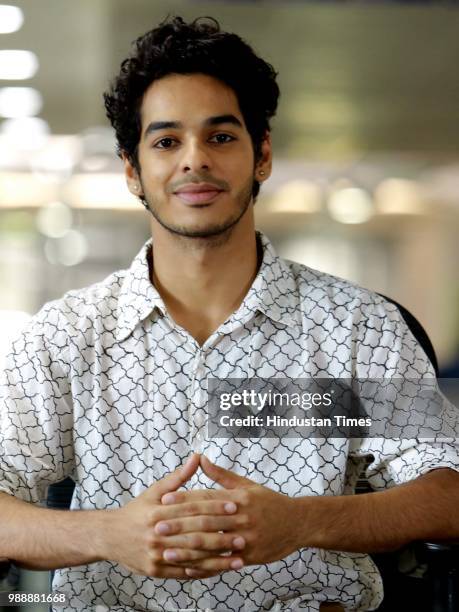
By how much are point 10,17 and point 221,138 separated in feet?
10.7

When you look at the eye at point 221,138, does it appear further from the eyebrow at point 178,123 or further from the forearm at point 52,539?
the forearm at point 52,539

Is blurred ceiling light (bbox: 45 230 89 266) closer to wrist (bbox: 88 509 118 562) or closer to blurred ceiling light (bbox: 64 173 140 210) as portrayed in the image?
blurred ceiling light (bbox: 64 173 140 210)

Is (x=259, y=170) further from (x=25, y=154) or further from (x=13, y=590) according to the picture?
(x=25, y=154)

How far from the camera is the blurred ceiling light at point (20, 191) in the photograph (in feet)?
16.3

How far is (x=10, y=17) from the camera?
4766 millimetres

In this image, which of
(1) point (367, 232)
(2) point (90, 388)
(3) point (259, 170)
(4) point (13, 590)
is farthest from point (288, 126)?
(4) point (13, 590)

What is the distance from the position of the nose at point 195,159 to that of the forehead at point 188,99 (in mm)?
59

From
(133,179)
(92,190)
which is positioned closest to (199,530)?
(133,179)

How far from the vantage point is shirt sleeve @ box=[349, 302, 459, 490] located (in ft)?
5.72

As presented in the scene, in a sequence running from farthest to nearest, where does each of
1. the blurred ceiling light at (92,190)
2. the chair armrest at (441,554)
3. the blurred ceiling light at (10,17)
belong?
the blurred ceiling light at (92,190)
the blurred ceiling light at (10,17)
the chair armrest at (441,554)

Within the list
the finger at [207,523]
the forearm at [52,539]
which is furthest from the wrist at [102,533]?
the finger at [207,523]

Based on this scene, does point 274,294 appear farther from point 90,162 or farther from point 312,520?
point 90,162

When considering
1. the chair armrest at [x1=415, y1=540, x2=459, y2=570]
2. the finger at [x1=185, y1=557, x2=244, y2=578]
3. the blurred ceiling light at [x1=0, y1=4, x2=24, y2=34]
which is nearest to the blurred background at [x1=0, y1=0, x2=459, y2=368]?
the blurred ceiling light at [x1=0, y1=4, x2=24, y2=34]
